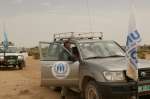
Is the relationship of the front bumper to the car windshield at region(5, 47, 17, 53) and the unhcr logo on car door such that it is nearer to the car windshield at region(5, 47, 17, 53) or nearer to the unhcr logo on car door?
the unhcr logo on car door

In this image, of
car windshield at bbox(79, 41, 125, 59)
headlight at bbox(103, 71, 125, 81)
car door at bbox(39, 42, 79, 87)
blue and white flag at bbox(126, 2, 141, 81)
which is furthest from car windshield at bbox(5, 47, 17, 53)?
blue and white flag at bbox(126, 2, 141, 81)

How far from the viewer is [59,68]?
998 centimetres

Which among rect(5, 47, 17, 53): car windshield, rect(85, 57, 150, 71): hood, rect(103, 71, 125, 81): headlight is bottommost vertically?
rect(103, 71, 125, 81): headlight

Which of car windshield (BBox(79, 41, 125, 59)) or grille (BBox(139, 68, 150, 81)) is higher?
car windshield (BBox(79, 41, 125, 59))

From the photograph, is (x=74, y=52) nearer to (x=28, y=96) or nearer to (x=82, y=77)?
(x=82, y=77)

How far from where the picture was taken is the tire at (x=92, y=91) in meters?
8.48

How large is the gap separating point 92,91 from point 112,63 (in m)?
0.81

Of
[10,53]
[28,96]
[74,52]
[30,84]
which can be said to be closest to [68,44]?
[74,52]

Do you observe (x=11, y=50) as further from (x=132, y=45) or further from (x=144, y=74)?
(x=132, y=45)

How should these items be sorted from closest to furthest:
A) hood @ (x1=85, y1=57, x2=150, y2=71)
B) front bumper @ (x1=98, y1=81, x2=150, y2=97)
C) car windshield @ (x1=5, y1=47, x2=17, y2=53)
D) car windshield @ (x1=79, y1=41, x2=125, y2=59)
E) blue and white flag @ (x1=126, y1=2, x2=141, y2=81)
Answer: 1. blue and white flag @ (x1=126, y1=2, x2=141, y2=81)
2. front bumper @ (x1=98, y1=81, x2=150, y2=97)
3. hood @ (x1=85, y1=57, x2=150, y2=71)
4. car windshield @ (x1=79, y1=41, x2=125, y2=59)
5. car windshield @ (x1=5, y1=47, x2=17, y2=53)

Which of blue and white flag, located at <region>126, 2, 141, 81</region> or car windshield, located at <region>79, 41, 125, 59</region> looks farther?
car windshield, located at <region>79, 41, 125, 59</region>

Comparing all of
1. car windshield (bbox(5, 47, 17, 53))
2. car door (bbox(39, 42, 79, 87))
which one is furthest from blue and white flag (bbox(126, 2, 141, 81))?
car windshield (bbox(5, 47, 17, 53))

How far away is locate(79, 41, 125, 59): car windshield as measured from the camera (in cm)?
989

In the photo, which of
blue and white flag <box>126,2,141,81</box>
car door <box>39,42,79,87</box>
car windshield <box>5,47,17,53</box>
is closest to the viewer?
blue and white flag <box>126,2,141,81</box>
